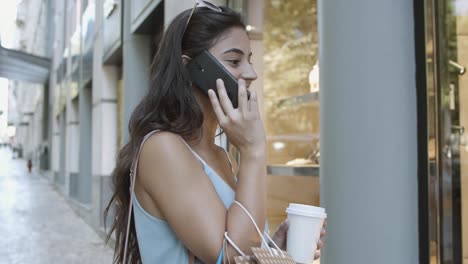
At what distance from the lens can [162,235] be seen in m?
1.33

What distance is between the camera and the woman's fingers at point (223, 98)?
132 centimetres

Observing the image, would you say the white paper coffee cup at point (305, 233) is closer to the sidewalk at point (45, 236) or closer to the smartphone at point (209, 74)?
the smartphone at point (209, 74)

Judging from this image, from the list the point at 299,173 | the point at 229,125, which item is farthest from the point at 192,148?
the point at 299,173

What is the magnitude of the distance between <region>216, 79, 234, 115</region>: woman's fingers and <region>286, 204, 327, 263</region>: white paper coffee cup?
36 centimetres

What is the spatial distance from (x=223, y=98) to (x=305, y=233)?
450 millimetres

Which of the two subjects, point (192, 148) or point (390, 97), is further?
point (390, 97)

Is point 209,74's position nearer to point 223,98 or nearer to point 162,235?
point 223,98

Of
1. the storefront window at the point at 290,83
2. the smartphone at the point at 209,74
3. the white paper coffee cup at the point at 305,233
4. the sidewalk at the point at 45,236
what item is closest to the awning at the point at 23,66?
the sidewalk at the point at 45,236

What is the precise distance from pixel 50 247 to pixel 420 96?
784 cm

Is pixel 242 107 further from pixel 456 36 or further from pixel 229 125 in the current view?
pixel 456 36

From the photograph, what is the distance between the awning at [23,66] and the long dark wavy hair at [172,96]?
22920 millimetres

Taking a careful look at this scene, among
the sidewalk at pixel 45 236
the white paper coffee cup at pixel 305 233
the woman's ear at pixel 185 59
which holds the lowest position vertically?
the sidewalk at pixel 45 236

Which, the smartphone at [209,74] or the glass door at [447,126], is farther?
the glass door at [447,126]

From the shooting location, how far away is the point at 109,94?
10266 mm
